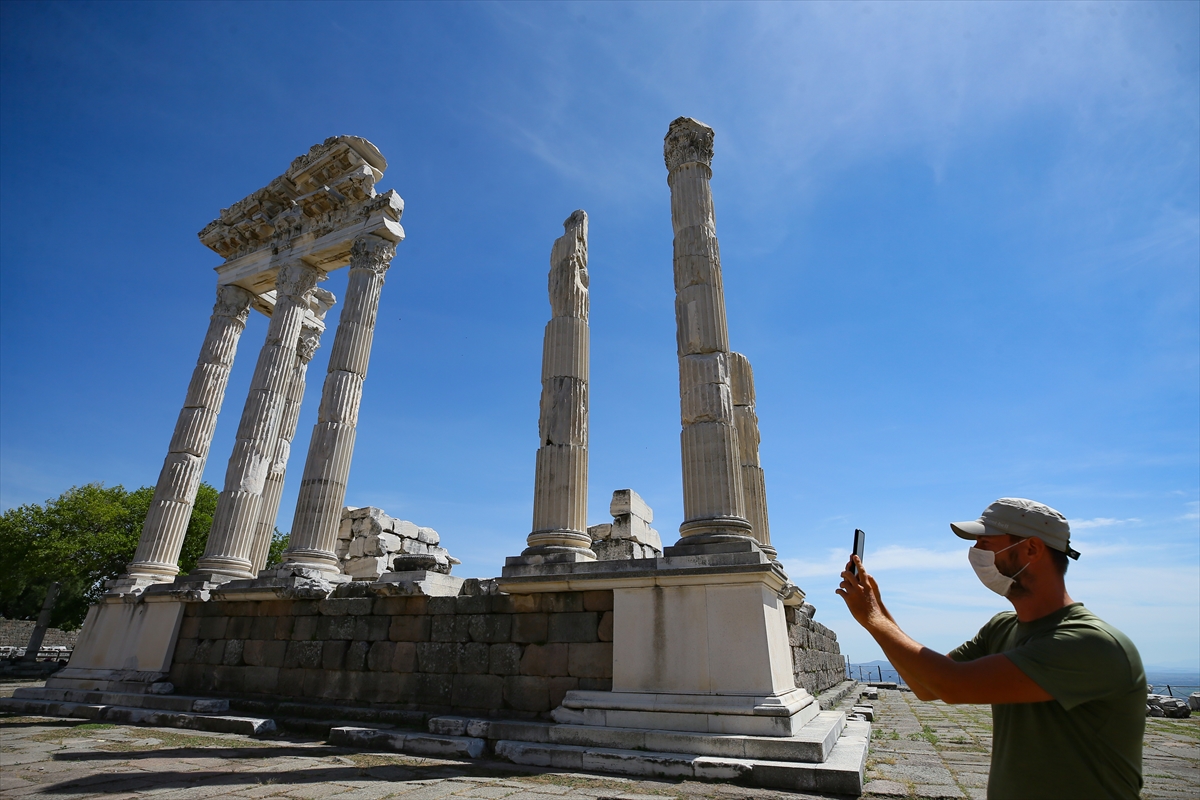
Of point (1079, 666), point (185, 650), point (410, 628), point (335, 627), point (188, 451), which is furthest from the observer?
point (188, 451)

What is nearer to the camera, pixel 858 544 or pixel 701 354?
pixel 858 544

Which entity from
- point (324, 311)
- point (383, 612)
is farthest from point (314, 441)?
point (324, 311)

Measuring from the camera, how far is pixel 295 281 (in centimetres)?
1666

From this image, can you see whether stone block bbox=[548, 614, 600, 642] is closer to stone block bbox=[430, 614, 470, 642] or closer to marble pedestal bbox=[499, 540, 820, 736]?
marble pedestal bbox=[499, 540, 820, 736]

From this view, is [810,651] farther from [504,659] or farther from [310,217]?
[310,217]

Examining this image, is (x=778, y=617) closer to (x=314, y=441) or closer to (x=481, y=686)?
(x=481, y=686)

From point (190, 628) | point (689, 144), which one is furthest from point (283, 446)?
point (689, 144)

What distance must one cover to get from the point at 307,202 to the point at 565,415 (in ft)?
36.2

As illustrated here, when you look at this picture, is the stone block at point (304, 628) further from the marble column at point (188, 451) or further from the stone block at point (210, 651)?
the marble column at point (188, 451)

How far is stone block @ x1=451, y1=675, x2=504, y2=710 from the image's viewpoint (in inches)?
360

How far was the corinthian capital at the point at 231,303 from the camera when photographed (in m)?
17.8

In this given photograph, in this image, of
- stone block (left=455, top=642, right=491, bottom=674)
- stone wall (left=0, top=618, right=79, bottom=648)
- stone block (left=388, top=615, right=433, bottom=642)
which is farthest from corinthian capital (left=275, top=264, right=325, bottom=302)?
stone wall (left=0, top=618, right=79, bottom=648)

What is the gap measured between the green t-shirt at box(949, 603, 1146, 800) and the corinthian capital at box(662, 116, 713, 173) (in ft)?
37.1

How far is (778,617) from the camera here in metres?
8.49
